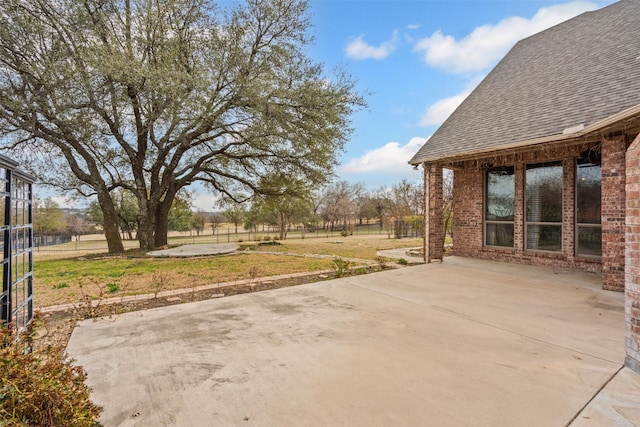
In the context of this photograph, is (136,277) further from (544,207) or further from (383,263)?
(544,207)

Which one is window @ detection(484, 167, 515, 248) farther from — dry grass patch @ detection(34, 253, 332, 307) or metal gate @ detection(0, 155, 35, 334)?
metal gate @ detection(0, 155, 35, 334)

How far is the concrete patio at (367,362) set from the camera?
6.61 feet

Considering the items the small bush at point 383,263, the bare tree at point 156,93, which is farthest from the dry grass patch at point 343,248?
the bare tree at point 156,93

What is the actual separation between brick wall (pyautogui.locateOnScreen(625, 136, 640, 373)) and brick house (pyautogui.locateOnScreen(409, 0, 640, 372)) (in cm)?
193

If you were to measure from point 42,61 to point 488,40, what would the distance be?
13871mm

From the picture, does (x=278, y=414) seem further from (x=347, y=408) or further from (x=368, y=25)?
(x=368, y=25)

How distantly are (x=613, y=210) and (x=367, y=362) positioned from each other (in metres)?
5.44

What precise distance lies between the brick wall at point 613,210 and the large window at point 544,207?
165 cm

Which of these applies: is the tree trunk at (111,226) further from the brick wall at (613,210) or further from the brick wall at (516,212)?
the brick wall at (613,210)

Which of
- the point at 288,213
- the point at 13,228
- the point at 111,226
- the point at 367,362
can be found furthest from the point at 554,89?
the point at 288,213

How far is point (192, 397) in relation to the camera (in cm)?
220

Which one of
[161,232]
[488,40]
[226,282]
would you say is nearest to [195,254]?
[161,232]

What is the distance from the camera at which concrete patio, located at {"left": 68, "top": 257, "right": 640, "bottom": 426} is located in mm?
2016

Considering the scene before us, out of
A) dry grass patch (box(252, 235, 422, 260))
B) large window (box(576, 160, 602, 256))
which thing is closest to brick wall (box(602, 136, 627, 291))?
large window (box(576, 160, 602, 256))
